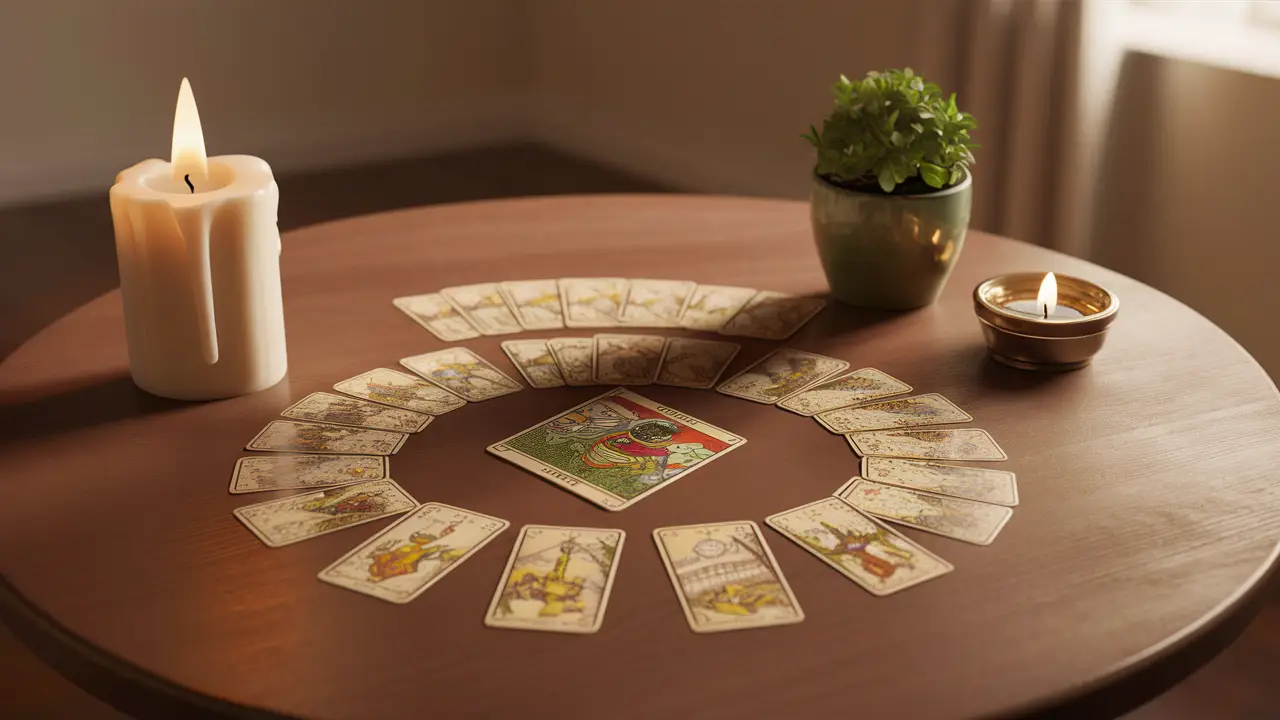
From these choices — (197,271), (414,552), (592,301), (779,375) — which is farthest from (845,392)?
(197,271)

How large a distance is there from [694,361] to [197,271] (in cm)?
41

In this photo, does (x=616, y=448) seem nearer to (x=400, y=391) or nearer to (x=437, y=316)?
(x=400, y=391)

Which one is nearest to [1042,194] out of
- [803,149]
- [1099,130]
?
[1099,130]

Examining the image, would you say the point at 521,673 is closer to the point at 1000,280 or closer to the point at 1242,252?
the point at 1000,280

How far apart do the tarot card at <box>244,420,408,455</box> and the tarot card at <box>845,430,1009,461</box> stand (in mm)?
345

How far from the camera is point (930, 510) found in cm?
81

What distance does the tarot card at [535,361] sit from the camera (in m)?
1.01

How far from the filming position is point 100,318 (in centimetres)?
112

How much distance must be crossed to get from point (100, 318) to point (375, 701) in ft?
2.14

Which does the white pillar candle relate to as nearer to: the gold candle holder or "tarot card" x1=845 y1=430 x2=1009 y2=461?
"tarot card" x1=845 y1=430 x2=1009 y2=461

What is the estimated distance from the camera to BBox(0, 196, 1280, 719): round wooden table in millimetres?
637

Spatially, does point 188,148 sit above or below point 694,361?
above

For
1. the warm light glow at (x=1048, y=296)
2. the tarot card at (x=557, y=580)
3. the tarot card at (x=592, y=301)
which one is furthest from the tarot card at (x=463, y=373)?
the warm light glow at (x=1048, y=296)

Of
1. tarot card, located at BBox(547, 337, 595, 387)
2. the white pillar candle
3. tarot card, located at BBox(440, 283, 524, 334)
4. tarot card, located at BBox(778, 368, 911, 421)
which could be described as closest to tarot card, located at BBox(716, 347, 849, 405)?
tarot card, located at BBox(778, 368, 911, 421)
